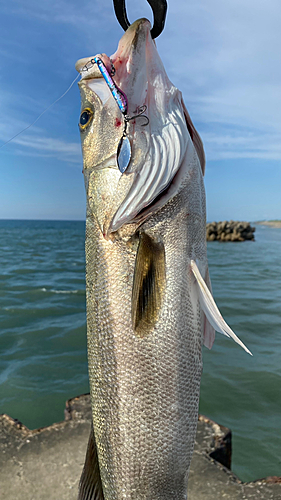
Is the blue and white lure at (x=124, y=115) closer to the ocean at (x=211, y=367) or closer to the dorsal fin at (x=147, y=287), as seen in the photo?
the dorsal fin at (x=147, y=287)

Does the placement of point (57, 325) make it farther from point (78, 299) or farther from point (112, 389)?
point (112, 389)

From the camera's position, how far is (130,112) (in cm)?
195

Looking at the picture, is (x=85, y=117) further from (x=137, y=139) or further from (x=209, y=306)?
(x=209, y=306)

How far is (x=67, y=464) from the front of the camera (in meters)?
3.37

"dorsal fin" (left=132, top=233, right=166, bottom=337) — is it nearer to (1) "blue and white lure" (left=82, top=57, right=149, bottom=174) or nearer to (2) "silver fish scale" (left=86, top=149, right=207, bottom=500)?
(2) "silver fish scale" (left=86, top=149, right=207, bottom=500)

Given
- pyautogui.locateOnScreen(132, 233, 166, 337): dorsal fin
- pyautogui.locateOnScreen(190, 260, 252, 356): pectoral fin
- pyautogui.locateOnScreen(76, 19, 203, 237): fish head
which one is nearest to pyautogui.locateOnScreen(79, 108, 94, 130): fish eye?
pyautogui.locateOnScreen(76, 19, 203, 237): fish head

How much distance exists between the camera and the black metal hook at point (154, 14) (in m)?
1.88

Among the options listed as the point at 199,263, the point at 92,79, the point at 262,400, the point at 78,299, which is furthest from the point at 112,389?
the point at 78,299

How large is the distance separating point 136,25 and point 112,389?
1.95 metres

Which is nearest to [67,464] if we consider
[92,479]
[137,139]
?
[92,479]

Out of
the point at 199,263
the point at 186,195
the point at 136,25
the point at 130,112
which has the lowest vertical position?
the point at 199,263

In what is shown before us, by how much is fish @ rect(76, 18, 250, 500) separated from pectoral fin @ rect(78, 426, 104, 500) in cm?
1

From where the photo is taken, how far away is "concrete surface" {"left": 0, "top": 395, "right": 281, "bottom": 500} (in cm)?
302

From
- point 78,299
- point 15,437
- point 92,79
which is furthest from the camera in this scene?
point 78,299
